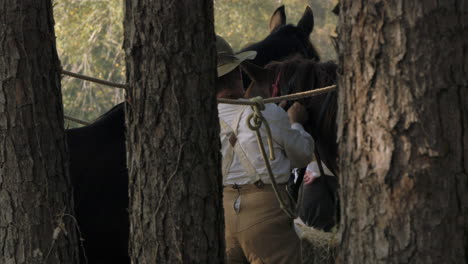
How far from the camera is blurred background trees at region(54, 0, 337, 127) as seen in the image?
605 inches

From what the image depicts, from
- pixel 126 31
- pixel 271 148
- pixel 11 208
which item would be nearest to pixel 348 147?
pixel 126 31

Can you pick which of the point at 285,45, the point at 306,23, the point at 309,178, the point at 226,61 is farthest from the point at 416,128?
the point at 309,178

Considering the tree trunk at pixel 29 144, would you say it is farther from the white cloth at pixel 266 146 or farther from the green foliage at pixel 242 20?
the green foliage at pixel 242 20

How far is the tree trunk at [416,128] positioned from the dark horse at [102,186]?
2411mm

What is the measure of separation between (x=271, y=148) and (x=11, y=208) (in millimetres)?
1331

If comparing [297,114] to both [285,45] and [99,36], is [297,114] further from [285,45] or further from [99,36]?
[99,36]

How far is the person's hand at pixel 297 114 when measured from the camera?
4.33m

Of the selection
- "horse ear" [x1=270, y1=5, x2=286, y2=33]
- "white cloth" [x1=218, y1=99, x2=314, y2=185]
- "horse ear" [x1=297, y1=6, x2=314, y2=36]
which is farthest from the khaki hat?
"horse ear" [x1=270, y1=5, x2=286, y2=33]

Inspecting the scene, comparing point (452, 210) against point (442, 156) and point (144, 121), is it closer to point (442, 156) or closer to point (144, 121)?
point (442, 156)

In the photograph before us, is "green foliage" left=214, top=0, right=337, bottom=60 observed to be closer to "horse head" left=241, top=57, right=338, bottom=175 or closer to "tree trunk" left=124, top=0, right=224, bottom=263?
"horse head" left=241, top=57, right=338, bottom=175

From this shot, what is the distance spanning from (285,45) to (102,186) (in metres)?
2.02

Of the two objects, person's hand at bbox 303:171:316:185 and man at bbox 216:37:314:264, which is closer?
man at bbox 216:37:314:264

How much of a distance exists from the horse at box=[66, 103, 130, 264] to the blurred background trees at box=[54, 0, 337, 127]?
9.99 metres

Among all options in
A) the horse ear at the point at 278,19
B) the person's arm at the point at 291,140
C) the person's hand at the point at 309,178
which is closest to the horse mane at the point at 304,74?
the person's arm at the point at 291,140
